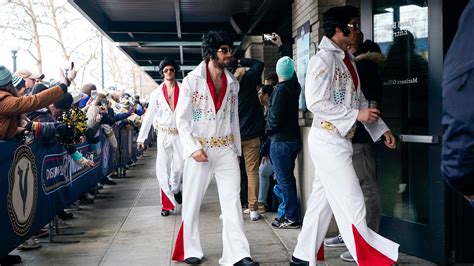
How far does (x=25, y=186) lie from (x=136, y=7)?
19.3 feet

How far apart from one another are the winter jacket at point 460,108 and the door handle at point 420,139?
2770 millimetres

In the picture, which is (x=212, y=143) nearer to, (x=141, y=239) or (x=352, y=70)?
(x=352, y=70)

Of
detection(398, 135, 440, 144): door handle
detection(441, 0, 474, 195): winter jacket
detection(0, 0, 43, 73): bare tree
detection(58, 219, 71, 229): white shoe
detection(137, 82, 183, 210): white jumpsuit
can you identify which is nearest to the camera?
detection(441, 0, 474, 195): winter jacket

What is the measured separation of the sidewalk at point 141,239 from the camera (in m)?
5.55

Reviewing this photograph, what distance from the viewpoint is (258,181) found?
7863 millimetres

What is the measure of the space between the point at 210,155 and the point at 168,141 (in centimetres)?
299

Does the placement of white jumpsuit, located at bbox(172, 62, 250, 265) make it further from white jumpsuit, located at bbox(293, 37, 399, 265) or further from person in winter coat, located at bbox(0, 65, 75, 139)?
person in winter coat, located at bbox(0, 65, 75, 139)

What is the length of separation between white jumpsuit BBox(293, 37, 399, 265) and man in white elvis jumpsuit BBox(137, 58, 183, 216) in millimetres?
3688

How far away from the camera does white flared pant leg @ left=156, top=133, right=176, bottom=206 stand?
26.2ft

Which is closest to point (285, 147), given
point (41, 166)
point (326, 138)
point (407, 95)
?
point (407, 95)

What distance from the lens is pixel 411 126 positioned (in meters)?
5.13

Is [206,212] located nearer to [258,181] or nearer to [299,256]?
[258,181]

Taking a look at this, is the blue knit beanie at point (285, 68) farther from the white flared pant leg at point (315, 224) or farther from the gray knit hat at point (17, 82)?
the gray knit hat at point (17, 82)

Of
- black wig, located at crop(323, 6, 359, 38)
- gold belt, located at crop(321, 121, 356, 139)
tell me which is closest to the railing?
gold belt, located at crop(321, 121, 356, 139)
